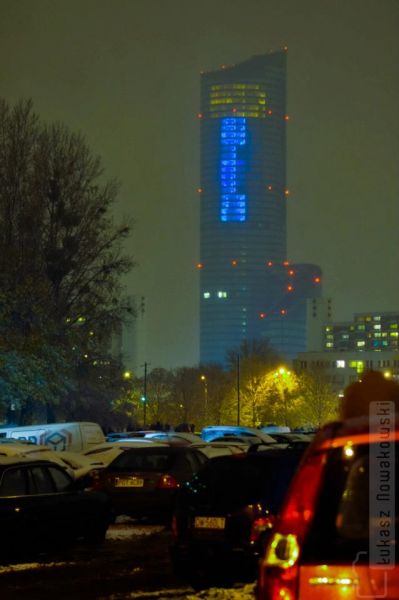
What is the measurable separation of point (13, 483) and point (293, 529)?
9.65 meters

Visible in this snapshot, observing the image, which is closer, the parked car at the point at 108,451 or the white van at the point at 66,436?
the parked car at the point at 108,451

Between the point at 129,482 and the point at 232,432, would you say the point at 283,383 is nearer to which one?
the point at 232,432

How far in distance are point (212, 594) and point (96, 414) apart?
1566 inches

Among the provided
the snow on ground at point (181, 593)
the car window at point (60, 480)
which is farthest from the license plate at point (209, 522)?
the car window at point (60, 480)

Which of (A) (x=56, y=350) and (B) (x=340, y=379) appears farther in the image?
(B) (x=340, y=379)

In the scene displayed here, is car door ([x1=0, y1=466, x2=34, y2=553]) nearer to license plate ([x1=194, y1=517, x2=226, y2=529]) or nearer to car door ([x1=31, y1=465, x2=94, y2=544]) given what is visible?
car door ([x1=31, y1=465, x2=94, y2=544])

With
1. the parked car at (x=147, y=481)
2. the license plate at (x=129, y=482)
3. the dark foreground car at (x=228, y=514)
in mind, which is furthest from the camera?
the license plate at (x=129, y=482)

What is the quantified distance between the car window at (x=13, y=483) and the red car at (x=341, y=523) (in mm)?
9346

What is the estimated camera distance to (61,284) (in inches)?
1812

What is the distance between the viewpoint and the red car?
4250mm

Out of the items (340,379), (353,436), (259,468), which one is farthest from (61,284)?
(340,379)

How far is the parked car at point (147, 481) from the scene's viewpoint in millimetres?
17656

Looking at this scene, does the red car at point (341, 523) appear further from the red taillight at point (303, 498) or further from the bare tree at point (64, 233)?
the bare tree at point (64, 233)

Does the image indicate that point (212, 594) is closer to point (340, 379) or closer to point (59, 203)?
point (59, 203)
